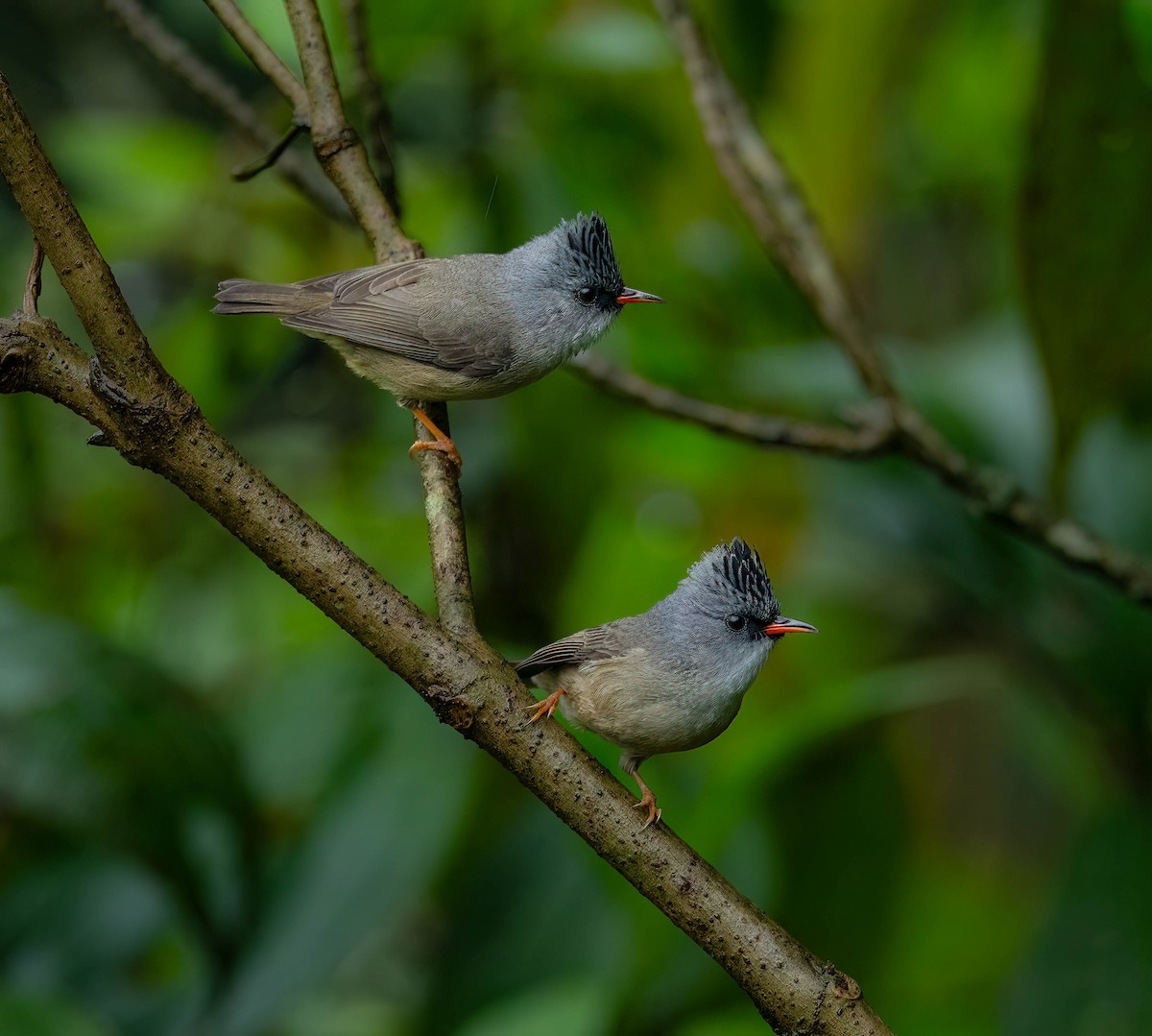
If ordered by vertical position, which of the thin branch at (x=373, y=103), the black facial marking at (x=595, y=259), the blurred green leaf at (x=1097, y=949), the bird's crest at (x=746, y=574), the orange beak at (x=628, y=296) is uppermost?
the thin branch at (x=373, y=103)

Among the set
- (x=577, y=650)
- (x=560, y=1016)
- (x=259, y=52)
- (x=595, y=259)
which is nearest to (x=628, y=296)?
(x=595, y=259)

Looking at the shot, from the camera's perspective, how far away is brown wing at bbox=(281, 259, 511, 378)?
237 centimetres

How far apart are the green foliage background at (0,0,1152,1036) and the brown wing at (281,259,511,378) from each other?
1036mm

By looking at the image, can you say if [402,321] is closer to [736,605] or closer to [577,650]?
[577,650]

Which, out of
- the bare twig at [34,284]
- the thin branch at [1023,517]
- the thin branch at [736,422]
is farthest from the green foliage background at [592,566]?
the bare twig at [34,284]

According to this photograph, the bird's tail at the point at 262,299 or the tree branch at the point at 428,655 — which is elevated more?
the bird's tail at the point at 262,299

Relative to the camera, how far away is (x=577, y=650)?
1.95 meters

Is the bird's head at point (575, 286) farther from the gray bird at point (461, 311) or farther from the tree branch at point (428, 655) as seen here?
the tree branch at point (428, 655)

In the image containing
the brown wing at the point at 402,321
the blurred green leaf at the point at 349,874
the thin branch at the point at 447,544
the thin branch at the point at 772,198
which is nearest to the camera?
the thin branch at the point at 447,544

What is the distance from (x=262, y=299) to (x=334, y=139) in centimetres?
32

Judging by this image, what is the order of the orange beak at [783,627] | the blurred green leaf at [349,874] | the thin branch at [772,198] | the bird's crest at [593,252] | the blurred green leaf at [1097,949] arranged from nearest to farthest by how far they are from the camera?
the orange beak at [783,627], the bird's crest at [593,252], the thin branch at [772,198], the blurred green leaf at [1097,949], the blurred green leaf at [349,874]

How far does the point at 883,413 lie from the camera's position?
2686 millimetres

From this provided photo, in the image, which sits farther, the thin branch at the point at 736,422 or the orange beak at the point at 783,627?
the thin branch at the point at 736,422

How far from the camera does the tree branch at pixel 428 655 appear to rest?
154cm
